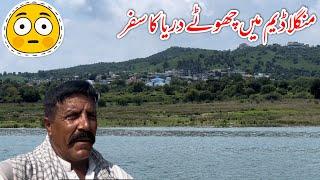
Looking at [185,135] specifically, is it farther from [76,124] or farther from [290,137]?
[76,124]

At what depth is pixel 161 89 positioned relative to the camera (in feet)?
→ 434

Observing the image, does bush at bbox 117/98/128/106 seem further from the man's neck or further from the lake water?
the man's neck

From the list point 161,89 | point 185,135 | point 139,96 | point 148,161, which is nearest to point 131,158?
point 148,161

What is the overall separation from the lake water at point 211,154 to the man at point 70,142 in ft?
86.2

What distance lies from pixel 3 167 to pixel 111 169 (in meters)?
0.52

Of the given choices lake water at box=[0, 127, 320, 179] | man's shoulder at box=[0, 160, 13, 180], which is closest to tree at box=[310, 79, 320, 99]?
lake water at box=[0, 127, 320, 179]

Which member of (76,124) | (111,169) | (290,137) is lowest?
(290,137)

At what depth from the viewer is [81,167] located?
2.89 metres

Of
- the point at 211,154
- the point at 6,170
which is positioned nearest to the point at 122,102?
the point at 211,154

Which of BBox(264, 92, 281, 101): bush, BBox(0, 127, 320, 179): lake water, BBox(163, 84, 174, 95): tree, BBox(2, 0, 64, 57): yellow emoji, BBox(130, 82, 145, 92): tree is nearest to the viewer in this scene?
BBox(2, 0, 64, 57): yellow emoji

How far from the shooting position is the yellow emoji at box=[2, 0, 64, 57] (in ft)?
15.3

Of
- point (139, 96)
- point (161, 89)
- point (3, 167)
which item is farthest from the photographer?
point (161, 89)

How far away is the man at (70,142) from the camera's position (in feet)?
9.09

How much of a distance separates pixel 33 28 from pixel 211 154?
38679mm
